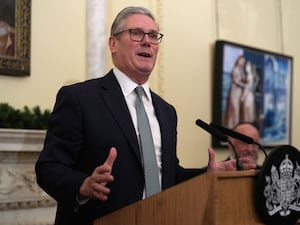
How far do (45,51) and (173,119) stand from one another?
1.95m

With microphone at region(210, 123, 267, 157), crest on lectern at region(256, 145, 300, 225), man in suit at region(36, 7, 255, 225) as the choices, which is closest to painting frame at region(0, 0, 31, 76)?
man in suit at region(36, 7, 255, 225)

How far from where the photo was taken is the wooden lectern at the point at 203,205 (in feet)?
5.07

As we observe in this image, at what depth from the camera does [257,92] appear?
588cm

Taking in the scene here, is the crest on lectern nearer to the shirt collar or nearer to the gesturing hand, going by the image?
the gesturing hand

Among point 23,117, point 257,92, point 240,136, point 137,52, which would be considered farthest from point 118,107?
point 257,92

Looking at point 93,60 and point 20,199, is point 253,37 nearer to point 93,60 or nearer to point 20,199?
point 93,60

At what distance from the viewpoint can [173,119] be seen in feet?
7.77

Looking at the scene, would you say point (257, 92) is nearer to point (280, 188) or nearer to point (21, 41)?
point (21, 41)

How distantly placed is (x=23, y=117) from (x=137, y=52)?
1.73 m

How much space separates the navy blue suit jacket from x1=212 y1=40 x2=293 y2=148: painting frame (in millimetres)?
3444

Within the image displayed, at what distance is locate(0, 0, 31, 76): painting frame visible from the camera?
3.75 m

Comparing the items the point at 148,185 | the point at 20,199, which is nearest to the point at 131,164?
the point at 148,185

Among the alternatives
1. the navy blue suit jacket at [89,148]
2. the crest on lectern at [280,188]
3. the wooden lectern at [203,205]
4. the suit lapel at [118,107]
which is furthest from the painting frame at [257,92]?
the wooden lectern at [203,205]

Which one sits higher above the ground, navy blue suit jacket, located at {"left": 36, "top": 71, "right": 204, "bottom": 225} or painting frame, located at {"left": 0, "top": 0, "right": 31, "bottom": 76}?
painting frame, located at {"left": 0, "top": 0, "right": 31, "bottom": 76}
